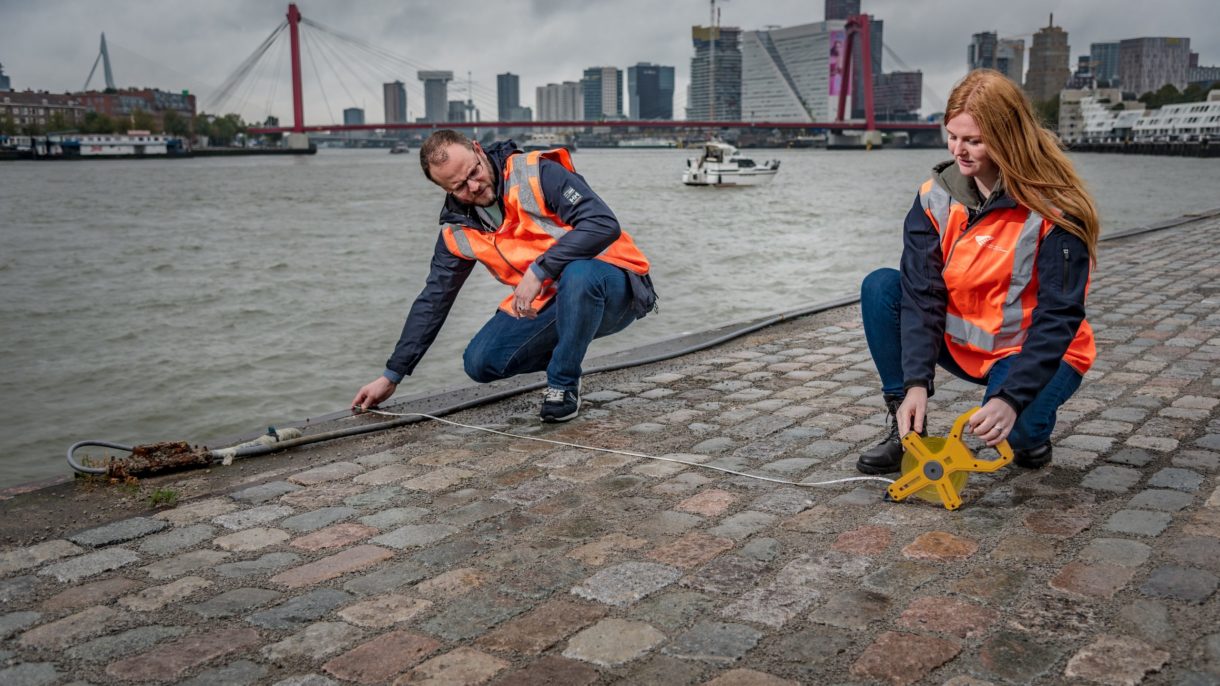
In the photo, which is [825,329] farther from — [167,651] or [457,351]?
[167,651]

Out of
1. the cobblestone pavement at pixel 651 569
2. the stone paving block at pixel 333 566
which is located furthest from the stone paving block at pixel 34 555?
the stone paving block at pixel 333 566

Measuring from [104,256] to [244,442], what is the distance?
1433 centimetres

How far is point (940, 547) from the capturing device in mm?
2586

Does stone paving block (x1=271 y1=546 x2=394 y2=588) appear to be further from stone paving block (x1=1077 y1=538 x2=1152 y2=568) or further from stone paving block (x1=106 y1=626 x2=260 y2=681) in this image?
stone paving block (x1=1077 y1=538 x2=1152 y2=568)

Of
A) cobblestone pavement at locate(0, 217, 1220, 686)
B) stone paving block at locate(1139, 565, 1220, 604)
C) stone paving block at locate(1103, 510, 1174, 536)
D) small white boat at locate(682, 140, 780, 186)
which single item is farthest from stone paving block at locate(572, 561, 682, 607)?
small white boat at locate(682, 140, 780, 186)

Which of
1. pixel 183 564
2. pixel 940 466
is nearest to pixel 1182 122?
pixel 940 466

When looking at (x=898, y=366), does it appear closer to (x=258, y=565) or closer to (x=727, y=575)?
(x=727, y=575)

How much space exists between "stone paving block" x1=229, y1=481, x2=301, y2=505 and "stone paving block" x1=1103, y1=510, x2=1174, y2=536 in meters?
2.27

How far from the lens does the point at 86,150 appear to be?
78.2m

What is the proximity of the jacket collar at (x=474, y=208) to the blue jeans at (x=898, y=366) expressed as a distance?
141 centimetres

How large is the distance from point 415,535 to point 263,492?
0.68 metres

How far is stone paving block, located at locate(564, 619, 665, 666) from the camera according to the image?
2.05 m

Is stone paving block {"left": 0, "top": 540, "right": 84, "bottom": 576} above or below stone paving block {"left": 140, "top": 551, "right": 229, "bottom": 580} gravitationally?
below

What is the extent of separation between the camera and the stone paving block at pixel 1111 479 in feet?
9.86
